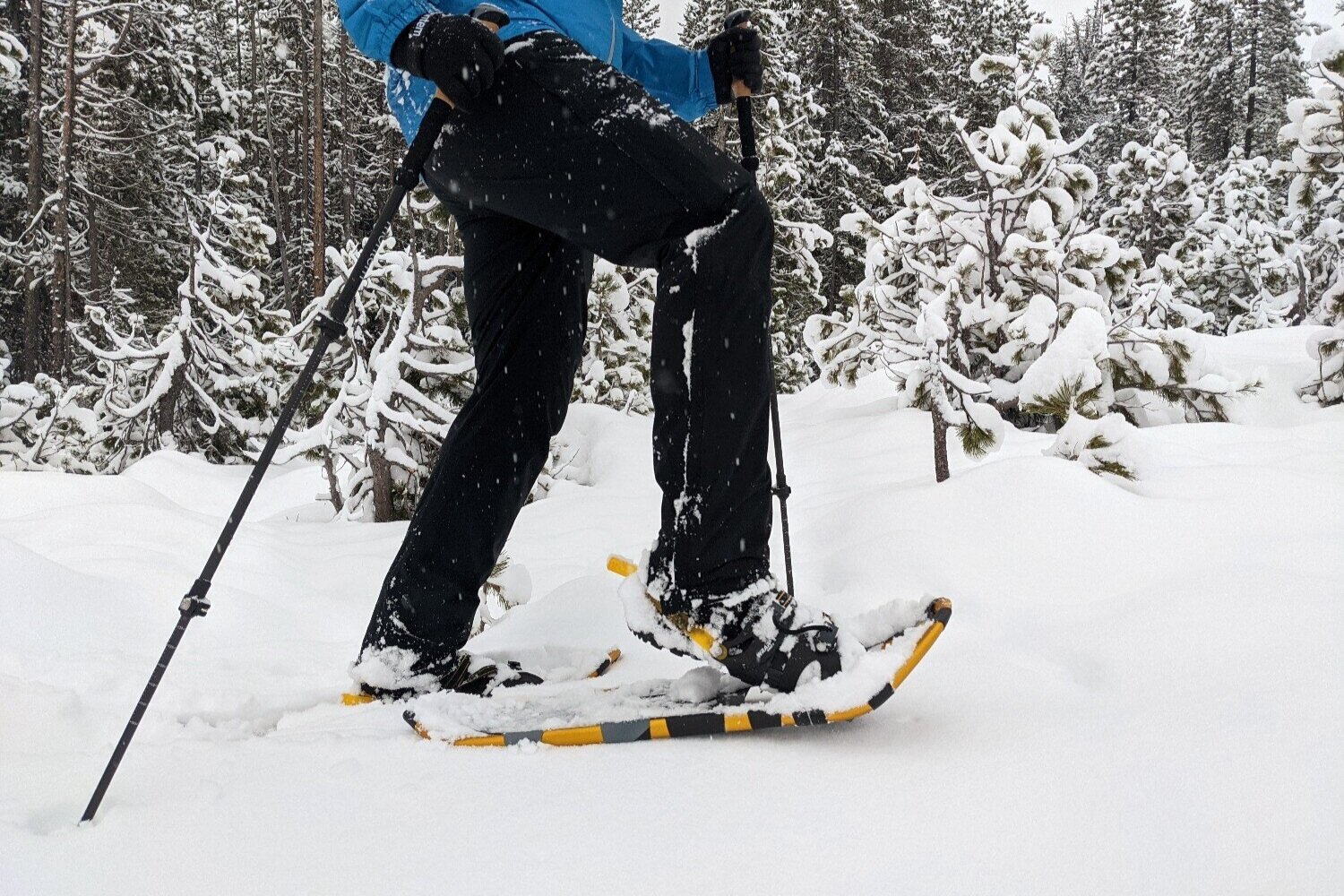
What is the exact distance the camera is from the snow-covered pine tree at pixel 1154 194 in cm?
1612

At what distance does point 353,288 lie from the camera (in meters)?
1.47

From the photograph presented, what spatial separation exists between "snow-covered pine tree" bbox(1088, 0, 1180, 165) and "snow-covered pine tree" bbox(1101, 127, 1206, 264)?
13.3 meters

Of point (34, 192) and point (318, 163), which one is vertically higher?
point (318, 163)

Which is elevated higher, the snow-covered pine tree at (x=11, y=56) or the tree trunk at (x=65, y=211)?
the snow-covered pine tree at (x=11, y=56)

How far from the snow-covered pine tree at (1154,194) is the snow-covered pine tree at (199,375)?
46.5 feet

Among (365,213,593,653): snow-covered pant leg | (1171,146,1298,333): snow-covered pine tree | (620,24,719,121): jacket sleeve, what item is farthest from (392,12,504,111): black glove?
(1171,146,1298,333): snow-covered pine tree

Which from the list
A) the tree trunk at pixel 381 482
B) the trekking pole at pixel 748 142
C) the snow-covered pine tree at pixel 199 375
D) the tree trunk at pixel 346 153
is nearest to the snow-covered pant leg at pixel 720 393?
the trekking pole at pixel 748 142

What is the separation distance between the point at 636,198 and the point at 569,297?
454mm

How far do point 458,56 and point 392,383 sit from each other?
14.5 ft

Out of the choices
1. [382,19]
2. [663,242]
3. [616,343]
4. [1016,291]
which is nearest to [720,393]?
[663,242]

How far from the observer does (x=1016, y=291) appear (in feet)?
16.4

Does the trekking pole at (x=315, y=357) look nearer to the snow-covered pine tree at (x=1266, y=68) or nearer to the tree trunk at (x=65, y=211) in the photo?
the tree trunk at (x=65, y=211)

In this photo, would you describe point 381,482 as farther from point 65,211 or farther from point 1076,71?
point 1076,71

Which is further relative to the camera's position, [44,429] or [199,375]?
[199,375]
